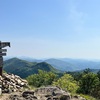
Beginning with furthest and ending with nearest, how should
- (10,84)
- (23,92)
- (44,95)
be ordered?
(10,84) → (44,95) → (23,92)

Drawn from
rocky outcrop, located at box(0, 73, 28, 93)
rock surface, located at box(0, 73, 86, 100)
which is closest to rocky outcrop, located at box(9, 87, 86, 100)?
rock surface, located at box(0, 73, 86, 100)

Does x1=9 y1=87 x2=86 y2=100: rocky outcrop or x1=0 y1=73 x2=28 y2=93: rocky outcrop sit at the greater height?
x1=0 y1=73 x2=28 y2=93: rocky outcrop

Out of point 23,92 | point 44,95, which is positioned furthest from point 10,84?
point 44,95

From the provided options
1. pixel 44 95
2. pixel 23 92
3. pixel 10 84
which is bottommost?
pixel 44 95

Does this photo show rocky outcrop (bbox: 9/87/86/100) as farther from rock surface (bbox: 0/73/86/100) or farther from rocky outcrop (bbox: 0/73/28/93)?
rocky outcrop (bbox: 0/73/28/93)

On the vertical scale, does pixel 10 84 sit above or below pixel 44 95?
above

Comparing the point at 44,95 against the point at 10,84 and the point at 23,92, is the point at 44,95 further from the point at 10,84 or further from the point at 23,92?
the point at 10,84

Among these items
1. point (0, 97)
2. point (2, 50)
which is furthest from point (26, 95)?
point (2, 50)

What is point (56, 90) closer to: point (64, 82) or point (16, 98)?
point (16, 98)

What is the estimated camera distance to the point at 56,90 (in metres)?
21.2

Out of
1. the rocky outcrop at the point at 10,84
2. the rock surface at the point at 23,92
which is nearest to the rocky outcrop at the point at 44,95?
the rock surface at the point at 23,92

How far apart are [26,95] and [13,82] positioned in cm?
404

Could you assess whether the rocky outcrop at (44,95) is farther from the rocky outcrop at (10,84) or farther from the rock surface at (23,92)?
the rocky outcrop at (10,84)

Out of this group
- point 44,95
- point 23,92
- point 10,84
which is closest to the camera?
point 23,92
